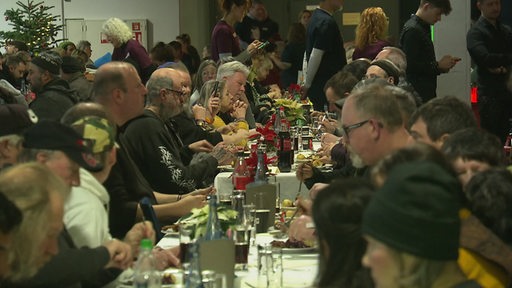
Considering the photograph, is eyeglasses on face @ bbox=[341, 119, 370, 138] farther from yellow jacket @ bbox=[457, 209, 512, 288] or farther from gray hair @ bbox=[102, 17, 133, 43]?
gray hair @ bbox=[102, 17, 133, 43]

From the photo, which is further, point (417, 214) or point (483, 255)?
point (483, 255)

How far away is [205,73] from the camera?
31.3 feet

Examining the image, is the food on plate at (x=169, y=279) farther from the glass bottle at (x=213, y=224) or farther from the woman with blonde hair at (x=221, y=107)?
the woman with blonde hair at (x=221, y=107)

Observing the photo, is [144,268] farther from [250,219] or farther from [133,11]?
[133,11]

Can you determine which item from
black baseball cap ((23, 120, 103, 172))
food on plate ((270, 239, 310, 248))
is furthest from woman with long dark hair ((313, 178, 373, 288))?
food on plate ((270, 239, 310, 248))

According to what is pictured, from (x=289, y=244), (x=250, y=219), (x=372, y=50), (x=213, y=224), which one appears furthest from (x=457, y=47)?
(x=213, y=224)

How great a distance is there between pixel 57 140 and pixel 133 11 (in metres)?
13.0

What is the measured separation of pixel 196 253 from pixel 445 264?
1.09 meters

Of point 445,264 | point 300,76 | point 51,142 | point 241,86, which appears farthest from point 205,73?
point 445,264

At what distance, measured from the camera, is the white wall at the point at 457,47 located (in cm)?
978

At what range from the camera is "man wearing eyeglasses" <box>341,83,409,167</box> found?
13.7ft

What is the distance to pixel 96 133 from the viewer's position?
4.05 meters

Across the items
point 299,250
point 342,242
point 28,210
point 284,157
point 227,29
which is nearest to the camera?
point 342,242

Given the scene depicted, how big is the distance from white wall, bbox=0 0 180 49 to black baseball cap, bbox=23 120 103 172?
1283 centimetres
